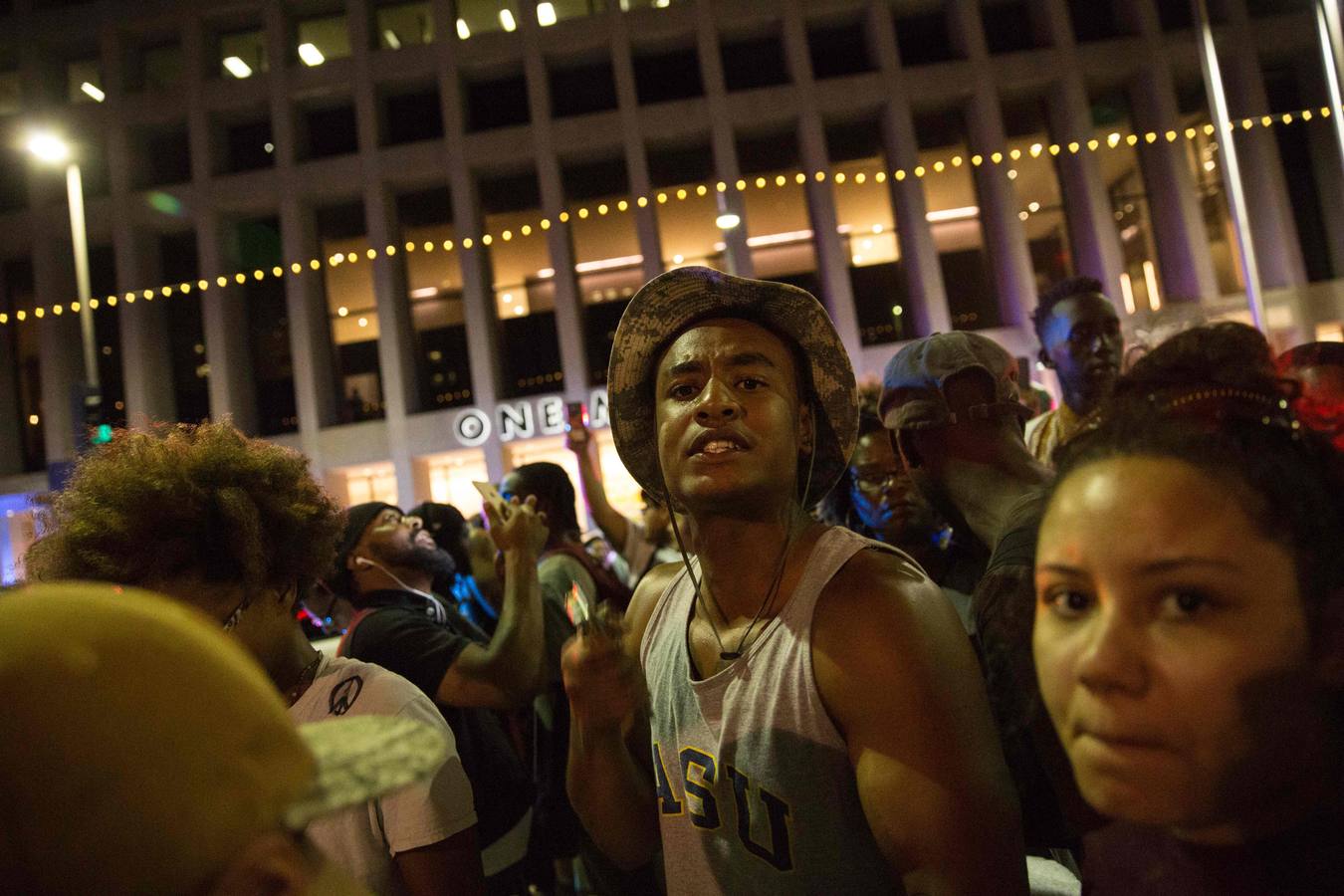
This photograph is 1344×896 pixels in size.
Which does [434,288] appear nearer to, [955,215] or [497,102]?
[497,102]

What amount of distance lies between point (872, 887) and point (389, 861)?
1.10m

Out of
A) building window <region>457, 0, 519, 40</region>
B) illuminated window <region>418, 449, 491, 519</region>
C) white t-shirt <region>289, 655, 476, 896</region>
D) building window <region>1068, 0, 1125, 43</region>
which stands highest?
building window <region>457, 0, 519, 40</region>

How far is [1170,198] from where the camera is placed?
16.2 meters

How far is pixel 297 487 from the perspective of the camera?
2211 mm

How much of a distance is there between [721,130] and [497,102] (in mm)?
5583

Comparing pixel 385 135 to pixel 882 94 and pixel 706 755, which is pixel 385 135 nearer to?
pixel 882 94

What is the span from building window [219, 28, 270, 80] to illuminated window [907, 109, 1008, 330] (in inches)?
623

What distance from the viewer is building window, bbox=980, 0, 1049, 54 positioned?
17.7 metres

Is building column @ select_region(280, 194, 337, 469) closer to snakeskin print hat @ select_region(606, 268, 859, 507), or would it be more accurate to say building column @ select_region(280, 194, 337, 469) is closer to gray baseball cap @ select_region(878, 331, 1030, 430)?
snakeskin print hat @ select_region(606, 268, 859, 507)

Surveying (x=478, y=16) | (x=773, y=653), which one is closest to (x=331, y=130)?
(x=478, y=16)

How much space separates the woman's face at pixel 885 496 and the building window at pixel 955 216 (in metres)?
14.8

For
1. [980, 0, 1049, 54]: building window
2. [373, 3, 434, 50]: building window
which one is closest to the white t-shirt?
[980, 0, 1049, 54]: building window

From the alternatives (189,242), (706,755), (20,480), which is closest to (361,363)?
(189,242)

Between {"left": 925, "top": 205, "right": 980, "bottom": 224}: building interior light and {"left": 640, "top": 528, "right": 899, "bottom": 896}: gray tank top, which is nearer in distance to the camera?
{"left": 640, "top": 528, "right": 899, "bottom": 896}: gray tank top
